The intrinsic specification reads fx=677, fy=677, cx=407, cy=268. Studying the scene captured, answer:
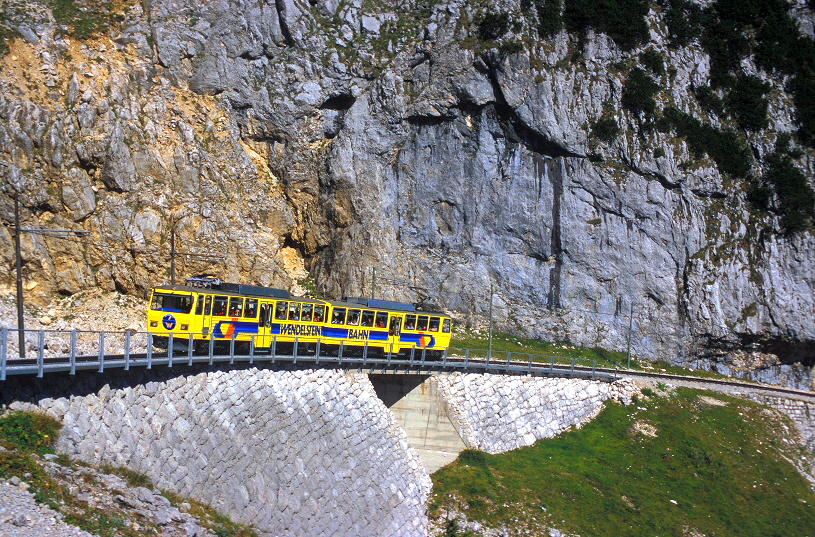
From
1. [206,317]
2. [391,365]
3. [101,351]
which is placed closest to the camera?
[101,351]

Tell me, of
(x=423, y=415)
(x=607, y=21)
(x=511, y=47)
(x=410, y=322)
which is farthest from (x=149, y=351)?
(x=607, y=21)

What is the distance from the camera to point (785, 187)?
5375cm

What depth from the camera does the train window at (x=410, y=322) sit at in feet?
120

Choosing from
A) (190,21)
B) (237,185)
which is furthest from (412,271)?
(190,21)

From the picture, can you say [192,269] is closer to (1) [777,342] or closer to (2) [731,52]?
(1) [777,342]

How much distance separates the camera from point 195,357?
2598 cm

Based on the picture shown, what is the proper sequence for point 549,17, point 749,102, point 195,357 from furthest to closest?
1. point 749,102
2. point 549,17
3. point 195,357

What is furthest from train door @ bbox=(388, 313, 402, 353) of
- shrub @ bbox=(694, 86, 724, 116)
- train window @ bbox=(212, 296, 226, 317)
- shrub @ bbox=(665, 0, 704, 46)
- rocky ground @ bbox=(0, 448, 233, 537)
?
shrub @ bbox=(665, 0, 704, 46)

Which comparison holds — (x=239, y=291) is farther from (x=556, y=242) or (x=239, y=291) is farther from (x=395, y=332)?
(x=556, y=242)

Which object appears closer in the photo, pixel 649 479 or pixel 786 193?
pixel 649 479

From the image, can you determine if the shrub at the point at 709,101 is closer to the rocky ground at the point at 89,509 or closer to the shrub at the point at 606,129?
the shrub at the point at 606,129

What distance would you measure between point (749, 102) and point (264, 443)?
1961 inches

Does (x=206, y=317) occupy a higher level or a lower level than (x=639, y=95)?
lower

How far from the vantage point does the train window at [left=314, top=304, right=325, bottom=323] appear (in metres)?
33.4
